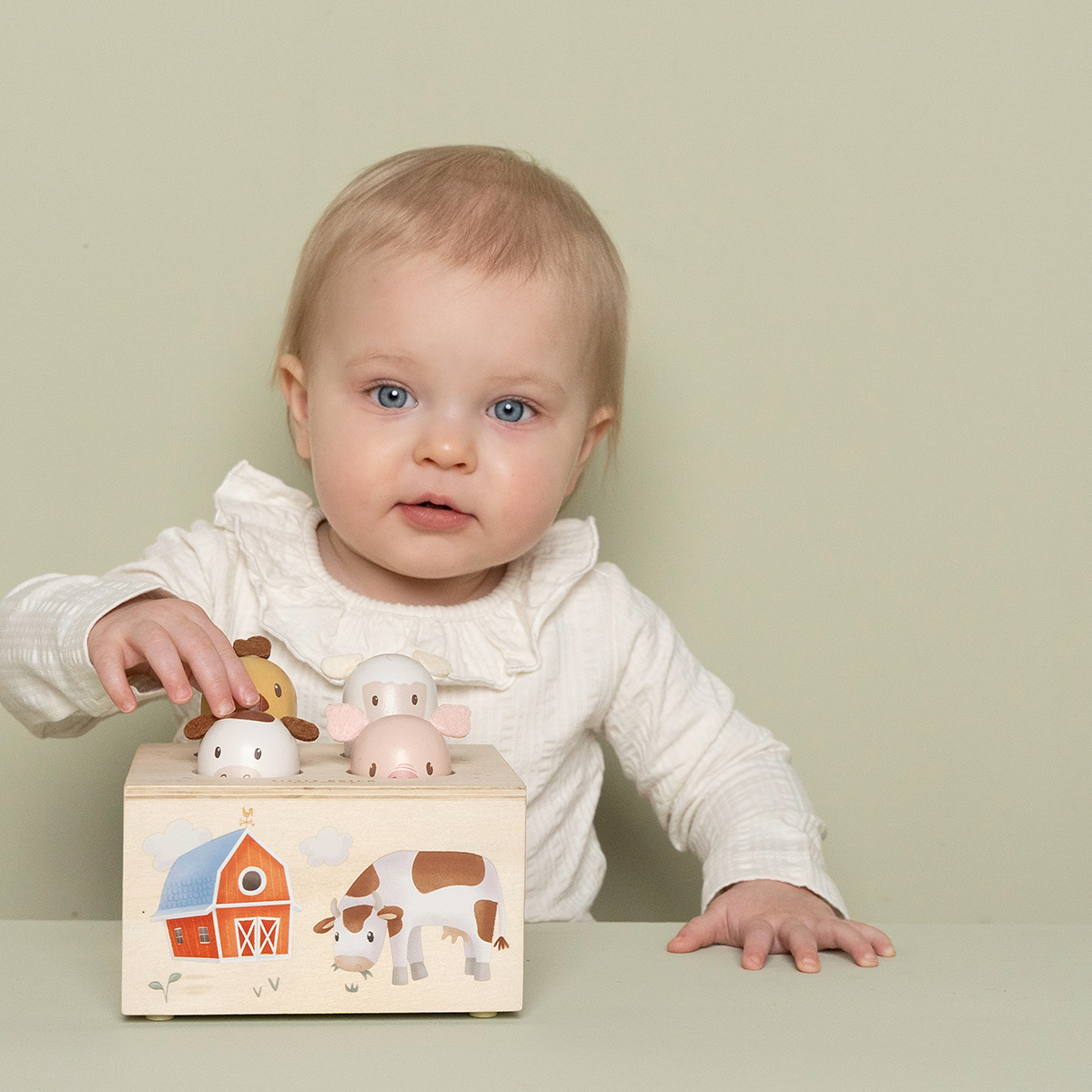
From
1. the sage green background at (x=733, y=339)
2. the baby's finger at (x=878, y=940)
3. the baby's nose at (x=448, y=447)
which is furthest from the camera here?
the sage green background at (x=733, y=339)

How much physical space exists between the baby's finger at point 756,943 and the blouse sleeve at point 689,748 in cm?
15

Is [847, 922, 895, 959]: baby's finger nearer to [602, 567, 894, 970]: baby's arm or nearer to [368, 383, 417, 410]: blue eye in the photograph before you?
[602, 567, 894, 970]: baby's arm

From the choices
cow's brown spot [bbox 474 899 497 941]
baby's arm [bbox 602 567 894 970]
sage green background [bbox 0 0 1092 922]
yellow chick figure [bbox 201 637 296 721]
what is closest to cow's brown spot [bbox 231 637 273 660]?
yellow chick figure [bbox 201 637 296 721]

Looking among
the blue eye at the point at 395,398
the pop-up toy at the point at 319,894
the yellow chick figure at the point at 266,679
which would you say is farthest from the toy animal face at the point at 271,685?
the blue eye at the point at 395,398

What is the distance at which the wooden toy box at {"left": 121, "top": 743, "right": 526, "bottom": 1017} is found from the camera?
23.9 inches

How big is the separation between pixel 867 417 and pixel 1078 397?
0.21 meters

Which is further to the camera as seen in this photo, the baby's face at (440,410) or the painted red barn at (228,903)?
the baby's face at (440,410)

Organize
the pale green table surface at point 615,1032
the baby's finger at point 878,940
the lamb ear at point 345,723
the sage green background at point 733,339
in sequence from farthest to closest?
the sage green background at point 733,339 → the baby's finger at point 878,940 → the lamb ear at point 345,723 → the pale green table surface at point 615,1032

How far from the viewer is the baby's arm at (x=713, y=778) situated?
3.01 feet

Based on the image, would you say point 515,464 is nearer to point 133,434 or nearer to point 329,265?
point 329,265

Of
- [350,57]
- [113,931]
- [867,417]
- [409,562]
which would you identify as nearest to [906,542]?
[867,417]

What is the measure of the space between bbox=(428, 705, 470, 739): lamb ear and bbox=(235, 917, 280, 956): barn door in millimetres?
144

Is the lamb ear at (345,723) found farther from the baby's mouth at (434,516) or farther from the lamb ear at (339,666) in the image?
the baby's mouth at (434,516)

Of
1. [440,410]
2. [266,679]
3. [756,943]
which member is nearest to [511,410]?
[440,410]
